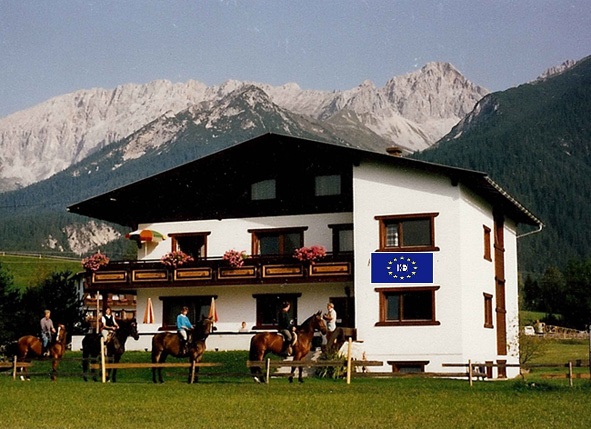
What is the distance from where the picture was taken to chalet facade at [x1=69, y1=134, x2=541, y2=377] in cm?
4194

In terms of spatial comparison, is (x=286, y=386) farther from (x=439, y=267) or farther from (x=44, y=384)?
(x=439, y=267)

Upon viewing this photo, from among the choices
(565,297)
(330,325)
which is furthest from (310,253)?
(565,297)

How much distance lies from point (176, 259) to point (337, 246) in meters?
6.90

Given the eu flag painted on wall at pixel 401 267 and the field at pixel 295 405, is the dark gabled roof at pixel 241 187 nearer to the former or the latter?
the eu flag painted on wall at pixel 401 267

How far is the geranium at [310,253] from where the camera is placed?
43.2 meters

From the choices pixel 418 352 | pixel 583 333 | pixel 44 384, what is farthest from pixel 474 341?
pixel 583 333

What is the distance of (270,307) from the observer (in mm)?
46469

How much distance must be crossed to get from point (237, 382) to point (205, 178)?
636 inches

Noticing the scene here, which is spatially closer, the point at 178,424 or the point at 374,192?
the point at 178,424

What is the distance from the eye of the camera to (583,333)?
106000 mm

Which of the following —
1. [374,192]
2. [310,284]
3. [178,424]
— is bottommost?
[178,424]

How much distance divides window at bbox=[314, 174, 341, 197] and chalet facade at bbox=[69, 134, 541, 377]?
1.7 inches

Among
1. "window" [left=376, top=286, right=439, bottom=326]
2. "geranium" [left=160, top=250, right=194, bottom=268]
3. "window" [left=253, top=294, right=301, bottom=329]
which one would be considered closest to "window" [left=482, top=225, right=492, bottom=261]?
"window" [left=376, top=286, right=439, bottom=326]

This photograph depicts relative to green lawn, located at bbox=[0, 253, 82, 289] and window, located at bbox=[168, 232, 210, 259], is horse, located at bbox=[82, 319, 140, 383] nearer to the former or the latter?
window, located at bbox=[168, 232, 210, 259]
